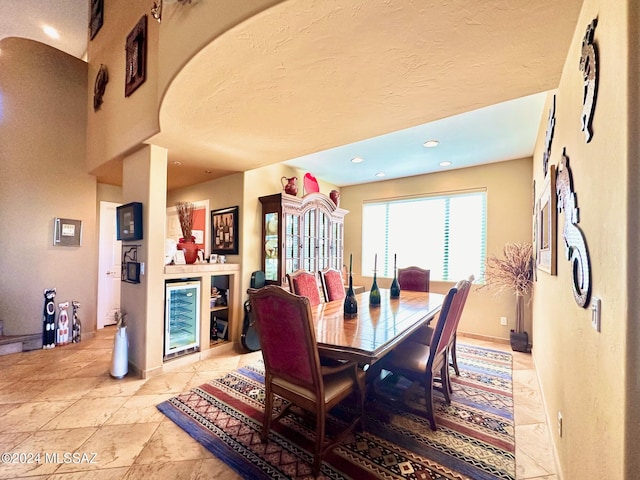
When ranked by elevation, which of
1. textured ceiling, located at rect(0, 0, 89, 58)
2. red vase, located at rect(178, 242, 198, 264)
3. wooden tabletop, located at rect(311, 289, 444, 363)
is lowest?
wooden tabletop, located at rect(311, 289, 444, 363)

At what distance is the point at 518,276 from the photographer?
11.5 feet

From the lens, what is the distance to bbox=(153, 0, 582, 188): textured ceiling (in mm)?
1274

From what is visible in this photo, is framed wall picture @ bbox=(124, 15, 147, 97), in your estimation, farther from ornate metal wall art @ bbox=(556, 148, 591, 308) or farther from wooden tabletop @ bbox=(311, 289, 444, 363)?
ornate metal wall art @ bbox=(556, 148, 591, 308)

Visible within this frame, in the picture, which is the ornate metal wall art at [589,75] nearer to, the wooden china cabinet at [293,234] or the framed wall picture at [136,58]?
the wooden china cabinet at [293,234]

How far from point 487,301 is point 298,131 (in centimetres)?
366

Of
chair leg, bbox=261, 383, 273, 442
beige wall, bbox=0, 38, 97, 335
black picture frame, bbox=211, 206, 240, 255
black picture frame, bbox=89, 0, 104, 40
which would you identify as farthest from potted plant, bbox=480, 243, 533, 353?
black picture frame, bbox=89, 0, 104, 40

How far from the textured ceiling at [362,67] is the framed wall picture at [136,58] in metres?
0.64

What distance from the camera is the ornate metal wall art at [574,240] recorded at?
3.83ft

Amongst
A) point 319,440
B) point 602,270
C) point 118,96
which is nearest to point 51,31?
point 118,96

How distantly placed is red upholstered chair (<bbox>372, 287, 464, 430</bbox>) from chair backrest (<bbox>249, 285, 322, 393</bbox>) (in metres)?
0.87

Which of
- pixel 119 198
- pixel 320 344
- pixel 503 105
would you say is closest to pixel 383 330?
pixel 320 344

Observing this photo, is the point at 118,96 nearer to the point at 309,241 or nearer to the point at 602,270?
the point at 309,241

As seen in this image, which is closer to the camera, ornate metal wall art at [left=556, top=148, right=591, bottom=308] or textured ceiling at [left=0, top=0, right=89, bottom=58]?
ornate metal wall art at [left=556, top=148, right=591, bottom=308]

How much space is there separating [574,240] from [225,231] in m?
3.77
